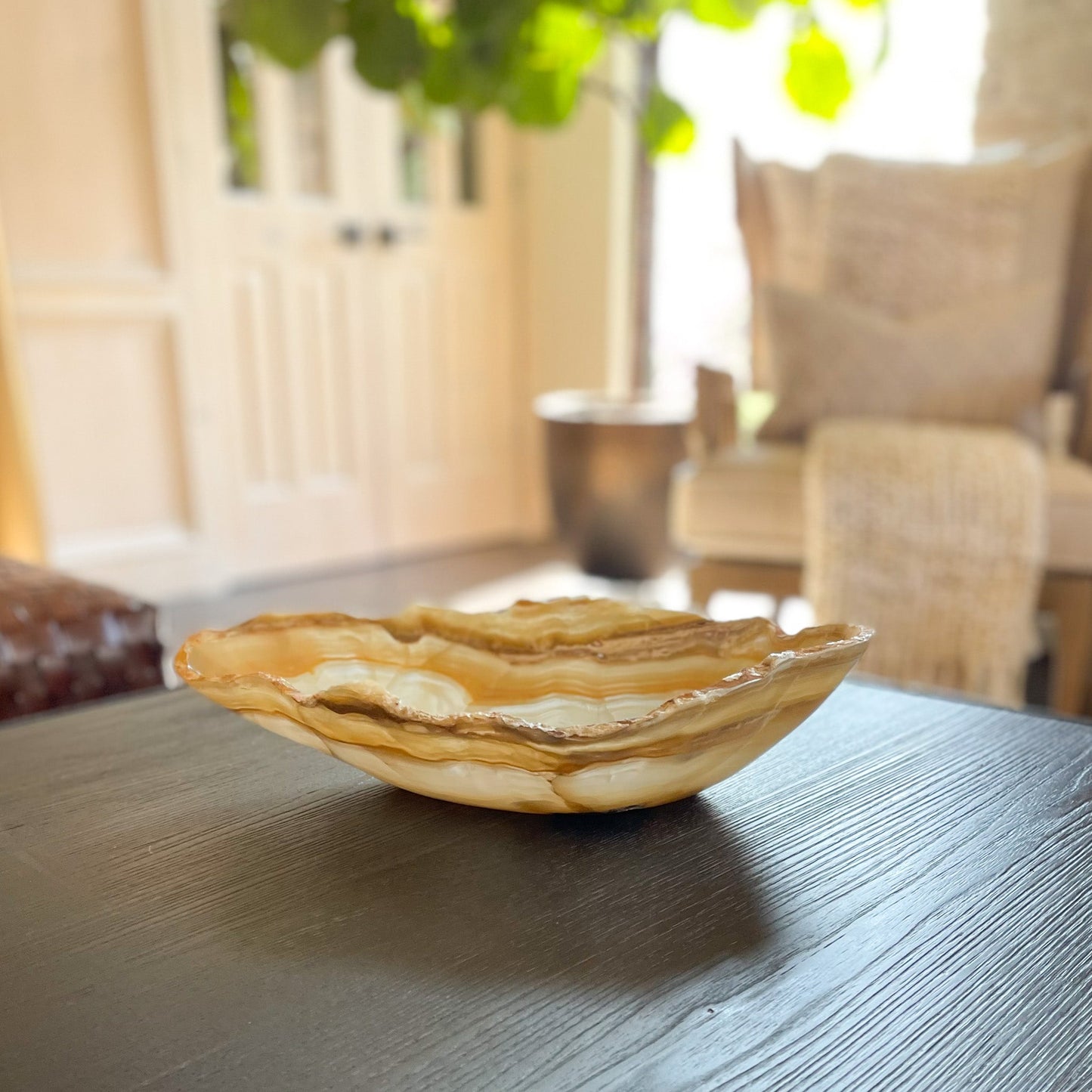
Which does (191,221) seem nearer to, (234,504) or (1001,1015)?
(234,504)

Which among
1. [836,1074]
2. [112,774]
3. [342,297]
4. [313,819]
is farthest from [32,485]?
[836,1074]

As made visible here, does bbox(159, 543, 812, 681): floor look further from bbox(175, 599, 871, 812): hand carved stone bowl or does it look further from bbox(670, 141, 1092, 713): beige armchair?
bbox(175, 599, 871, 812): hand carved stone bowl

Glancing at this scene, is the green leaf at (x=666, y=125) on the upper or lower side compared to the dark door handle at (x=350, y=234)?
upper

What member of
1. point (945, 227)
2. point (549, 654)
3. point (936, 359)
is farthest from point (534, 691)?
point (945, 227)

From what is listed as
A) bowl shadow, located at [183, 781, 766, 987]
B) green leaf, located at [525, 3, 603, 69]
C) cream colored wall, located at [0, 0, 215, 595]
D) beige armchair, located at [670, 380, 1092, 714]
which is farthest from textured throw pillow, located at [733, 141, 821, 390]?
bowl shadow, located at [183, 781, 766, 987]

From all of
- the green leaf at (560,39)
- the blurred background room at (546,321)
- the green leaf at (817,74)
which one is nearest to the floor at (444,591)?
the blurred background room at (546,321)

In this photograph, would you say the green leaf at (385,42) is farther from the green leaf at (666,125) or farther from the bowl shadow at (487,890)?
the bowl shadow at (487,890)
